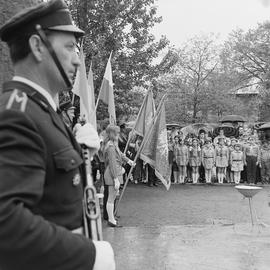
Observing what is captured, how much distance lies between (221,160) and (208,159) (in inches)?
18.5

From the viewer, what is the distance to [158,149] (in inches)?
384

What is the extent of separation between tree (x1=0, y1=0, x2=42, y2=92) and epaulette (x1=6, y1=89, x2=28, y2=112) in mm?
2055

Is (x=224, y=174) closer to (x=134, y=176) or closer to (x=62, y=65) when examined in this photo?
(x=134, y=176)

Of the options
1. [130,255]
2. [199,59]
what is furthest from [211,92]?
[130,255]

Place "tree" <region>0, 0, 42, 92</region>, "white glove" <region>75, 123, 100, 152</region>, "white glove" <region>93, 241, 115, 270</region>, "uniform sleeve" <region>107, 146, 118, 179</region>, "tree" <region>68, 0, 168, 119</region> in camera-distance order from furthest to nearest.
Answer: "tree" <region>68, 0, 168, 119</region> → "uniform sleeve" <region>107, 146, 118, 179</region> → "tree" <region>0, 0, 42, 92</region> → "white glove" <region>75, 123, 100, 152</region> → "white glove" <region>93, 241, 115, 270</region>

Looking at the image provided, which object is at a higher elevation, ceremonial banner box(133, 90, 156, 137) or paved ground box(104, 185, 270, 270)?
ceremonial banner box(133, 90, 156, 137)

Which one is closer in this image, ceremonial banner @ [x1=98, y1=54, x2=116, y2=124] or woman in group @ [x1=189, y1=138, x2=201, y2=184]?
ceremonial banner @ [x1=98, y1=54, x2=116, y2=124]

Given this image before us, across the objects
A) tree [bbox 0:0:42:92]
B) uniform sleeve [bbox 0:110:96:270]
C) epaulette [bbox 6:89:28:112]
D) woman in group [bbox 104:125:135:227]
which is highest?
tree [bbox 0:0:42:92]

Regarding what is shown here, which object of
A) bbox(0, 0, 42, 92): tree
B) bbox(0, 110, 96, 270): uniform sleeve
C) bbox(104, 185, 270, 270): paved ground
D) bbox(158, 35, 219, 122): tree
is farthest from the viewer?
bbox(158, 35, 219, 122): tree

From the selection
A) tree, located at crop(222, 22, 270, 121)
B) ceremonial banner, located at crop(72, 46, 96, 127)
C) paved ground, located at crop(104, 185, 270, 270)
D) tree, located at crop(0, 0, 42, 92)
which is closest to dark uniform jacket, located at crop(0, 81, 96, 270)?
tree, located at crop(0, 0, 42, 92)

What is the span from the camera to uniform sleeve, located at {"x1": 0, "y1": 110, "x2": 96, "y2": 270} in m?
1.26

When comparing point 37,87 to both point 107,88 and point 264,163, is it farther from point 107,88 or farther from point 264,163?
point 264,163

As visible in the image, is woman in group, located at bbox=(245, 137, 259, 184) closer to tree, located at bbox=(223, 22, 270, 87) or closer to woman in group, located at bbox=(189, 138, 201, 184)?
woman in group, located at bbox=(189, 138, 201, 184)

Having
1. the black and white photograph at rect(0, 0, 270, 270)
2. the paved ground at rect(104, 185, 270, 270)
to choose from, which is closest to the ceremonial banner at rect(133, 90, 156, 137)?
the black and white photograph at rect(0, 0, 270, 270)
